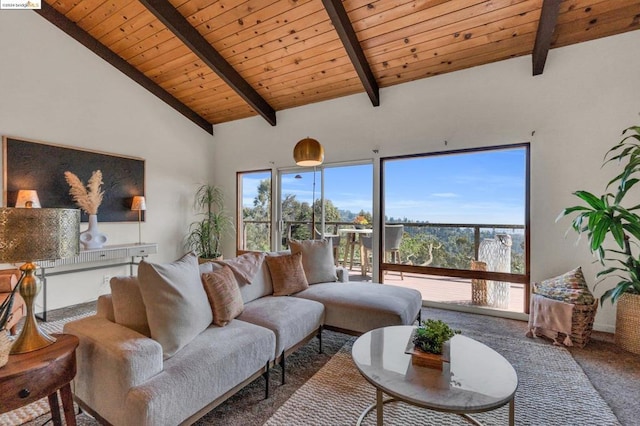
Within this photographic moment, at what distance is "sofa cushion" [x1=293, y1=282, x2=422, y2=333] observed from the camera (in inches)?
96.7

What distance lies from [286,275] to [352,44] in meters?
2.64

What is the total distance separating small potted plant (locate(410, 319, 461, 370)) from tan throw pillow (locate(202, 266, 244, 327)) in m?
1.26


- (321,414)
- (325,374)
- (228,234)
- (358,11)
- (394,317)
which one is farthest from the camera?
(228,234)

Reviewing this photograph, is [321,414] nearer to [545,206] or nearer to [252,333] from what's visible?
[252,333]

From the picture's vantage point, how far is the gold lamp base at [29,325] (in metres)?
1.30

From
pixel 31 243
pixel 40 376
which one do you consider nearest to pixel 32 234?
pixel 31 243

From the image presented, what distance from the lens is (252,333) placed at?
6.37 ft

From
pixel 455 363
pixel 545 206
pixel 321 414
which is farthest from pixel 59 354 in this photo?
pixel 545 206

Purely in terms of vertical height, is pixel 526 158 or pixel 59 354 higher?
pixel 526 158

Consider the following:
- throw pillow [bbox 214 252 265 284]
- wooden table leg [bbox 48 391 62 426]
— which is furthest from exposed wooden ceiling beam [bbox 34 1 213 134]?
wooden table leg [bbox 48 391 62 426]

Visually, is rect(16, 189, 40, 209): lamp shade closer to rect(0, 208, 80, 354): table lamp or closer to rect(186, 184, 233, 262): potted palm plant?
rect(186, 184, 233, 262): potted palm plant

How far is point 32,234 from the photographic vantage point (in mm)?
1265

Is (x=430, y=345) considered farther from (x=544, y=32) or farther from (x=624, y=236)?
(x=544, y=32)

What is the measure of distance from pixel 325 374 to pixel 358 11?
347 centimetres
